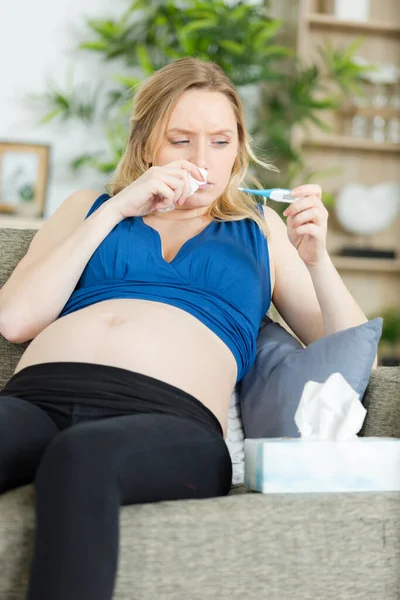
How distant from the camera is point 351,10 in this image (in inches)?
160

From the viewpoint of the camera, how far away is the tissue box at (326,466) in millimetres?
1104

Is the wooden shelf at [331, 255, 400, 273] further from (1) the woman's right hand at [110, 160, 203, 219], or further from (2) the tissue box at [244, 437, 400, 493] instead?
(2) the tissue box at [244, 437, 400, 493]

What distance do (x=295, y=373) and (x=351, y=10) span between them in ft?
10.0

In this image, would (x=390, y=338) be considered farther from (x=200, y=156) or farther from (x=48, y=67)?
(x=200, y=156)

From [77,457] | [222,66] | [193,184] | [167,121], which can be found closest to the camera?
[77,457]

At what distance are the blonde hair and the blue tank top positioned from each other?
0.13 meters

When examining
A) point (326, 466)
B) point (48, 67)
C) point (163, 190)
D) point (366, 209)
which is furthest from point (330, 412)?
point (48, 67)

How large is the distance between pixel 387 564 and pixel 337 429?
0.61ft

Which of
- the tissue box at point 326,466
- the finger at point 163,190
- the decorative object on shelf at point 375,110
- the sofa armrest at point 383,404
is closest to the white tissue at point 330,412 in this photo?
the tissue box at point 326,466

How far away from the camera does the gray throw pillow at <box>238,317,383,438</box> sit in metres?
1.45

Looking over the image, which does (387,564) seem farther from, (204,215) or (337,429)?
(204,215)

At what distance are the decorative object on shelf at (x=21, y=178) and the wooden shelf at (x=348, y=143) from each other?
130cm

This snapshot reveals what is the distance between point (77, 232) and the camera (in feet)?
5.07

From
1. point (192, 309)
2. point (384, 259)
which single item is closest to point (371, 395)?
point (192, 309)
